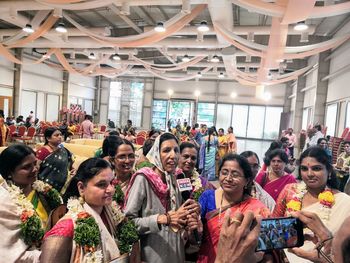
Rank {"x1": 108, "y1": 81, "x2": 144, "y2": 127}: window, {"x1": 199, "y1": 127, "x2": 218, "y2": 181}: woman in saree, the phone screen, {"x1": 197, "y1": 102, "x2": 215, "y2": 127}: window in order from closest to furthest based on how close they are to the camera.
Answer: the phone screen < {"x1": 199, "y1": 127, "x2": 218, "y2": 181}: woman in saree < {"x1": 197, "y1": 102, "x2": 215, "y2": 127}: window < {"x1": 108, "y1": 81, "x2": 144, "y2": 127}: window

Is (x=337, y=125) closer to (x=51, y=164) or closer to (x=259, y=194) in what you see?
(x=259, y=194)

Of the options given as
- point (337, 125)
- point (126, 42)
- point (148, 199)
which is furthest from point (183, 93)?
point (148, 199)

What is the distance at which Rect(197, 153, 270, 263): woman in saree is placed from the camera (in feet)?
5.15

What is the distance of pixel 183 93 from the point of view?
62.1ft

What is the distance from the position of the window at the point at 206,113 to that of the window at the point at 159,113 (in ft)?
7.29

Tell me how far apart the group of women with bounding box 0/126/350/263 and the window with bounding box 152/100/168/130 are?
672 inches

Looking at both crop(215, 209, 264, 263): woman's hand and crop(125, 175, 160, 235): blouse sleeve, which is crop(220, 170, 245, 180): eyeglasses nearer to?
crop(125, 175, 160, 235): blouse sleeve

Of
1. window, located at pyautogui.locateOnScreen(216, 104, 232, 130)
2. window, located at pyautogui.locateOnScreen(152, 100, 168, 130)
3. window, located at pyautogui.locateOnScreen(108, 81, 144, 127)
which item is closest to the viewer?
window, located at pyautogui.locateOnScreen(216, 104, 232, 130)

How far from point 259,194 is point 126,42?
17.4 feet

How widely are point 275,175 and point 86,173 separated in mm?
2174

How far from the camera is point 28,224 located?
4.94ft

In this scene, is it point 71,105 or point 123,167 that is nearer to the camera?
point 123,167

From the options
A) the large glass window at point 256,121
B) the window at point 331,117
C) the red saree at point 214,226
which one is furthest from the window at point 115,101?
the red saree at point 214,226

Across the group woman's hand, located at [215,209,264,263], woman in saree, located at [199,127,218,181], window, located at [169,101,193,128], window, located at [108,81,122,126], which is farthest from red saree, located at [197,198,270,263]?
window, located at [108,81,122,126]
